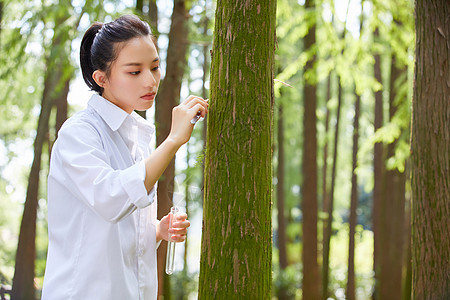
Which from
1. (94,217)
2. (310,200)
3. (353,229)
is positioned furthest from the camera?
(353,229)

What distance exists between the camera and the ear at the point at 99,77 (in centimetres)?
226

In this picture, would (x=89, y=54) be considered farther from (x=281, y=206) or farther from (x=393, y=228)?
(x=281, y=206)

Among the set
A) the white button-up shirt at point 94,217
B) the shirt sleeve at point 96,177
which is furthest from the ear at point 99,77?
the shirt sleeve at point 96,177

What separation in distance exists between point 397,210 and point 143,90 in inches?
370

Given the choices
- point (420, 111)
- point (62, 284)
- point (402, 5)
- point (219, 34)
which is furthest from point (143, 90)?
point (402, 5)

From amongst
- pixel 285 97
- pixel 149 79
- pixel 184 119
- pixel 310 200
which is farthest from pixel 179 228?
pixel 285 97

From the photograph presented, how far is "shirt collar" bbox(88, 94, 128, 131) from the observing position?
2.21m

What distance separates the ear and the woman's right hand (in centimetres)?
41

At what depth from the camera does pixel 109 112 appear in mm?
2223

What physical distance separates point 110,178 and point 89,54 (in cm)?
76

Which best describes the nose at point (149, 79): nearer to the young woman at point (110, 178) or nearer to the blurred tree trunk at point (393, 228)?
the young woman at point (110, 178)

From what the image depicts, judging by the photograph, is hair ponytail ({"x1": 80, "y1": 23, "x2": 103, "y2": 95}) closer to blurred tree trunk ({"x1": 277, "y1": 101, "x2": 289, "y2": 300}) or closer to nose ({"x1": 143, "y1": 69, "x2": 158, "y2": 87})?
nose ({"x1": 143, "y1": 69, "x2": 158, "y2": 87})

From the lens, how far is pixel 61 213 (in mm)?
2064

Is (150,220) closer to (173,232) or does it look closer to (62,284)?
(173,232)
